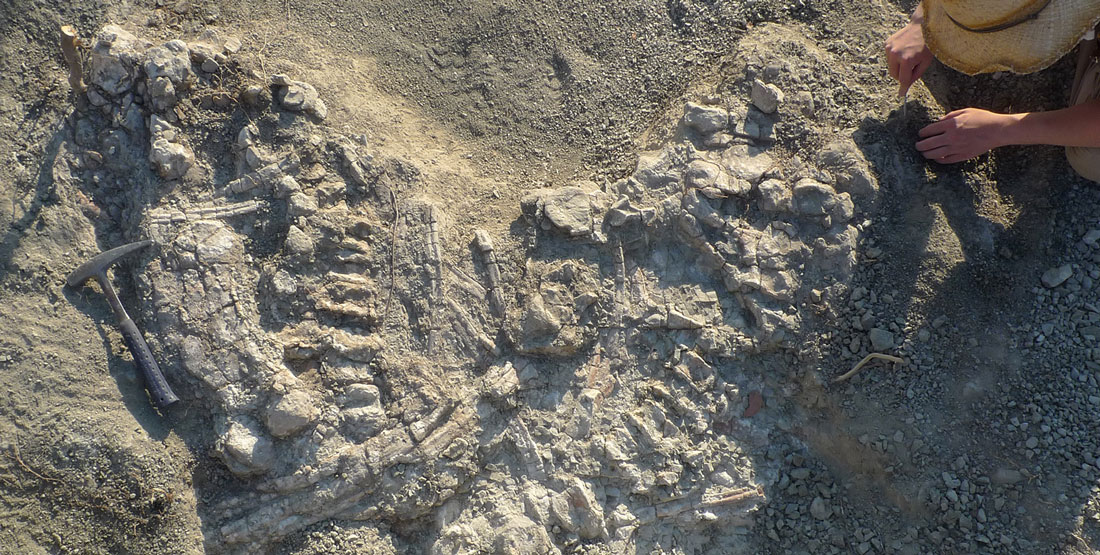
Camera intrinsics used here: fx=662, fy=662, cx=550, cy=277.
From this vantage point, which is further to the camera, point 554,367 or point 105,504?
point 554,367

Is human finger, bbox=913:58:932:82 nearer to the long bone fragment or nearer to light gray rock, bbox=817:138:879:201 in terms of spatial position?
light gray rock, bbox=817:138:879:201

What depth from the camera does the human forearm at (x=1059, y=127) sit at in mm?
2859

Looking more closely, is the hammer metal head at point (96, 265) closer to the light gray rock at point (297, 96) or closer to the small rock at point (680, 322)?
the light gray rock at point (297, 96)

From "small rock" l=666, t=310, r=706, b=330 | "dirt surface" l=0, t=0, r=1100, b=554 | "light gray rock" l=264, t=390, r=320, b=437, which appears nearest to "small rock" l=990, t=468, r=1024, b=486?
"dirt surface" l=0, t=0, r=1100, b=554

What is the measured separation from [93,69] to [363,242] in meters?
1.33

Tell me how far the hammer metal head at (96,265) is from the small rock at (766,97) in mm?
2869

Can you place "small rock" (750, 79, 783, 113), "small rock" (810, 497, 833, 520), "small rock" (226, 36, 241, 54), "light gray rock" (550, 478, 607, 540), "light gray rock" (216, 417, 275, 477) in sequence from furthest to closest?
"small rock" (750, 79, 783, 113)
"small rock" (810, 497, 833, 520)
"small rock" (226, 36, 241, 54)
"light gray rock" (550, 478, 607, 540)
"light gray rock" (216, 417, 275, 477)

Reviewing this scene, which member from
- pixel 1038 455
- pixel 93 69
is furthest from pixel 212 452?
pixel 1038 455

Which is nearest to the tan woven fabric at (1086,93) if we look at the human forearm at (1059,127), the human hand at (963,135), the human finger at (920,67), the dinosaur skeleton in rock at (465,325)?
the human forearm at (1059,127)

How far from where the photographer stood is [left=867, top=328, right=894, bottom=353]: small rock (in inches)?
120

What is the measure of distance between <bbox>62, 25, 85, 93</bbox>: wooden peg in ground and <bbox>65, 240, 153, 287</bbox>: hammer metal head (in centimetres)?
73

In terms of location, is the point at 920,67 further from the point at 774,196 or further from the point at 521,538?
the point at 521,538

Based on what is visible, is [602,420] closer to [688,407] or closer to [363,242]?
[688,407]

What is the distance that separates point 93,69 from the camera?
9.21 ft
